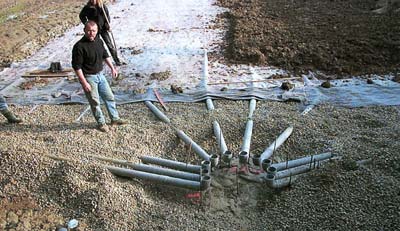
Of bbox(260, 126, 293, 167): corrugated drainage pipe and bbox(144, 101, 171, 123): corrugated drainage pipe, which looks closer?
bbox(260, 126, 293, 167): corrugated drainage pipe

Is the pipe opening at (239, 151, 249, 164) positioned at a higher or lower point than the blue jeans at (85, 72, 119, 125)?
lower

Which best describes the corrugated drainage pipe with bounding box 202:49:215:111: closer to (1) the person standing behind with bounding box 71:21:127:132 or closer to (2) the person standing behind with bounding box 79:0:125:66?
(1) the person standing behind with bounding box 71:21:127:132

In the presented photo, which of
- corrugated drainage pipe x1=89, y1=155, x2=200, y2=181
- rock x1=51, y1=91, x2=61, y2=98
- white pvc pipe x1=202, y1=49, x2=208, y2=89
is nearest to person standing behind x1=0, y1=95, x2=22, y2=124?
rock x1=51, y1=91, x2=61, y2=98

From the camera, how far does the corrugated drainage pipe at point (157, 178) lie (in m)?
5.18

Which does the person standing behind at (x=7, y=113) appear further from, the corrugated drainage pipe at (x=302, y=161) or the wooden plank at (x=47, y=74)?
the corrugated drainage pipe at (x=302, y=161)

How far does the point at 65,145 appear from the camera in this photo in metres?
6.12

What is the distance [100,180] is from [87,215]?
54 centimetres

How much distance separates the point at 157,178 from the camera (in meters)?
5.32

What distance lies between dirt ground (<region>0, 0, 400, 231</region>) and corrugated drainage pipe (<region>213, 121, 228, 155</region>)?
130 millimetres

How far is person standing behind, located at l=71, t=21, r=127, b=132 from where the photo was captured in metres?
5.96

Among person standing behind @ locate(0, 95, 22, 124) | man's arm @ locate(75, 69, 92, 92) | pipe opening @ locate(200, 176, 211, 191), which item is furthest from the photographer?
person standing behind @ locate(0, 95, 22, 124)

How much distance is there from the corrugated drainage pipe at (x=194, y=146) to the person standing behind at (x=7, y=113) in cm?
310

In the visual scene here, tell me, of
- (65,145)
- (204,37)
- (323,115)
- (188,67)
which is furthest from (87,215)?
(204,37)

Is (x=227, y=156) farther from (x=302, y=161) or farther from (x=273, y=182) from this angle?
(x=302, y=161)
